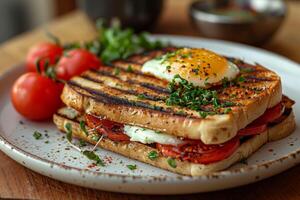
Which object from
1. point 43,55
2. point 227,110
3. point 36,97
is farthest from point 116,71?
point 227,110

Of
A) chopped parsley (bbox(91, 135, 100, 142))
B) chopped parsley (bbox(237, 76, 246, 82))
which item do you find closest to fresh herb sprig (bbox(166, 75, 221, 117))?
chopped parsley (bbox(237, 76, 246, 82))

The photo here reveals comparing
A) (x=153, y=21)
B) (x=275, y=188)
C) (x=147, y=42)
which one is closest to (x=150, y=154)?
(x=275, y=188)

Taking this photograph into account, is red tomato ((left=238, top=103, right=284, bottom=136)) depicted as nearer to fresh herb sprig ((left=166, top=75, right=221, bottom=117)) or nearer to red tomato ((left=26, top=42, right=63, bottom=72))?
fresh herb sprig ((left=166, top=75, right=221, bottom=117))

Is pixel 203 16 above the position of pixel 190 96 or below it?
below

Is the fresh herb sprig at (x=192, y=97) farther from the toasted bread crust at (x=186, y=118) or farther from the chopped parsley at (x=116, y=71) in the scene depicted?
the chopped parsley at (x=116, y=71)

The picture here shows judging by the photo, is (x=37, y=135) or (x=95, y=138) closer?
(x=95, y=138)

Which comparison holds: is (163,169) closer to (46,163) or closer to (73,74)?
(46,163)

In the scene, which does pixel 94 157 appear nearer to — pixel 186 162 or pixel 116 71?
pixel 186 162
